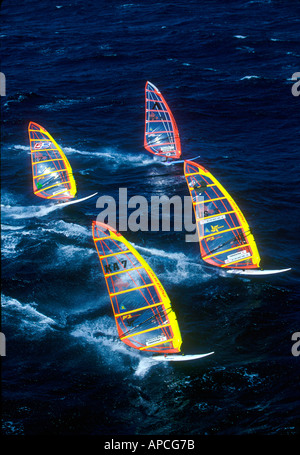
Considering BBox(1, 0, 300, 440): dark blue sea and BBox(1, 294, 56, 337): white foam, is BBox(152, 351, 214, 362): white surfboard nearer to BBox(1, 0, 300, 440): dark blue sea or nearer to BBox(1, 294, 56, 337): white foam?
BBox(1, 0, 300, 440): dark blue sea

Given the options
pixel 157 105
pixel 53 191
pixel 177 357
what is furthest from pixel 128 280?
pixel 157 105

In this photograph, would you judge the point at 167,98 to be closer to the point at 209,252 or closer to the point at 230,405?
the point at 209,252

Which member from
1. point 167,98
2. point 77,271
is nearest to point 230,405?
point 77,271

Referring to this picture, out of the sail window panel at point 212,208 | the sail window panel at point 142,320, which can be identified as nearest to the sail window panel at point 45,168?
the sail window panel at point 212,208

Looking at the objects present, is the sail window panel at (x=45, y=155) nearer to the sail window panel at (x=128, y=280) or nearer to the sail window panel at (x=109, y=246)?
the sail window panel at (x=109, y=246)

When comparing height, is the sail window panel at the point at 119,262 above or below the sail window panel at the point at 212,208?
below

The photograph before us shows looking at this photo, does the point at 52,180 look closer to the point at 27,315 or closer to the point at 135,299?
the point at 27,315

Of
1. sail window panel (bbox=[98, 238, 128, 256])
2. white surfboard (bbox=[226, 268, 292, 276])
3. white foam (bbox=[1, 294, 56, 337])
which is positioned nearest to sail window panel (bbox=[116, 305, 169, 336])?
sail window panel (bbox=[98, 238, 128, 256])
